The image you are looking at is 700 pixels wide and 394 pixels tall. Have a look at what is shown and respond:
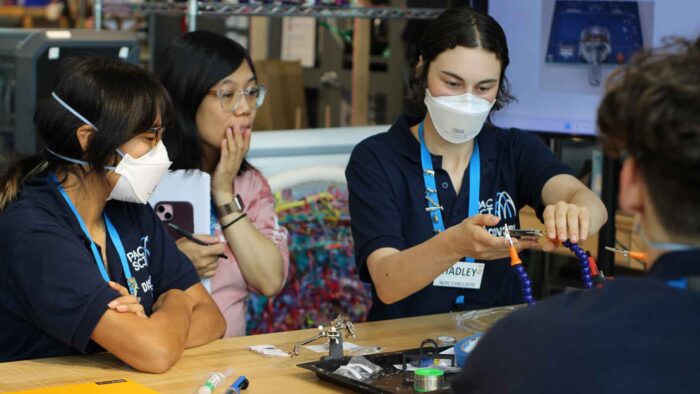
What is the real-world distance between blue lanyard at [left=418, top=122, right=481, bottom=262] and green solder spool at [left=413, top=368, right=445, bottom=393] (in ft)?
2.64

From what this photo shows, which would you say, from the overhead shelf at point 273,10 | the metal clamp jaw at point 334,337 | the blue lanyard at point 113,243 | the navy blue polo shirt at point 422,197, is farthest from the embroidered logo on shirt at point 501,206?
the overhead shelf at point 273,10

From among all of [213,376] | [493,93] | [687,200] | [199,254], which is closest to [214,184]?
[199,254]

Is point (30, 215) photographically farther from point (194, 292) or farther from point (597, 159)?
point (597, 159)

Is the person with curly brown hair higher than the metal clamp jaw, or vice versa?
the person with curly brown hair

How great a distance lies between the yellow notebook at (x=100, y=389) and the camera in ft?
6.23

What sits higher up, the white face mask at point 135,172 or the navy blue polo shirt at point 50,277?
the white face mask at point 135,172

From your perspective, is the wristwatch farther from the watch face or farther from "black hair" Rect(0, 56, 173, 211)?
"black hair" Rect(0, 56, 173, 211)

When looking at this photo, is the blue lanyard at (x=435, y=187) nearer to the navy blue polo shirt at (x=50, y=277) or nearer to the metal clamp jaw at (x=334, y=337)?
the metal clamp jaw at (x=334, y=337)

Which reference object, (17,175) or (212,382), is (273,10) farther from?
(212,382)

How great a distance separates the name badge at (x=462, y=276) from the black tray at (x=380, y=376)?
1.74 feet

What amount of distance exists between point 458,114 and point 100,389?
1177 mm

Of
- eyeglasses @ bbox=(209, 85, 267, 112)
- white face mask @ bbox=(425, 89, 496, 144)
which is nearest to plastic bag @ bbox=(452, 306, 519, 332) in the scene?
white face mask @ bbox=(425, 89, 496, 144)

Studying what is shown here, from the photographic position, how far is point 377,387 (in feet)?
6.36

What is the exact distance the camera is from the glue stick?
1.94 metres
